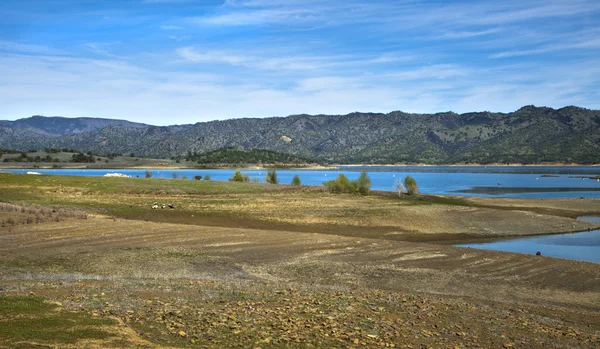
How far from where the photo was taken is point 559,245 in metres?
34.2

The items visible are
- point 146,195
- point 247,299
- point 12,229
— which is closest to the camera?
point 247,299

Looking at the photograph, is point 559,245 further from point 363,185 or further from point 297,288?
point 363,185

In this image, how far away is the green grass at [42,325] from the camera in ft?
32.0

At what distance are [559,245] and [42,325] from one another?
3233cm

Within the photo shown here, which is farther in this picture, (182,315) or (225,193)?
(225,193)

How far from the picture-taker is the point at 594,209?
58.6 meters

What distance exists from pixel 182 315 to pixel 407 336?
522 cm

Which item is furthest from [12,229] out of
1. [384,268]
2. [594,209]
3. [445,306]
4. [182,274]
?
[594,209]

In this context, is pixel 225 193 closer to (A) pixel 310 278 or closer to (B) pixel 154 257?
(B) pixel 154 257

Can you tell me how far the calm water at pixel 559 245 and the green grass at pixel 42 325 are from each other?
26.0 m

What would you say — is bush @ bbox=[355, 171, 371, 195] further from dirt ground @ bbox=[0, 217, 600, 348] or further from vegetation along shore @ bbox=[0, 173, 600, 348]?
dirt ground @ bbox=[0, 217, 600, 348]

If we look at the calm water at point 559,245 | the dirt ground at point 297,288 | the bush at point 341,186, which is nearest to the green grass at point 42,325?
the dirt ground at point 297,288

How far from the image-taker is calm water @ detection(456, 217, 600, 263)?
99.0 ft

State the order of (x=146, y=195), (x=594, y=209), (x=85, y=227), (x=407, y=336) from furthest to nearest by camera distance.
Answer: (x=594, y=209)
(x=146, y=195)
(x=85, y=227)
(x=407, y=336)
